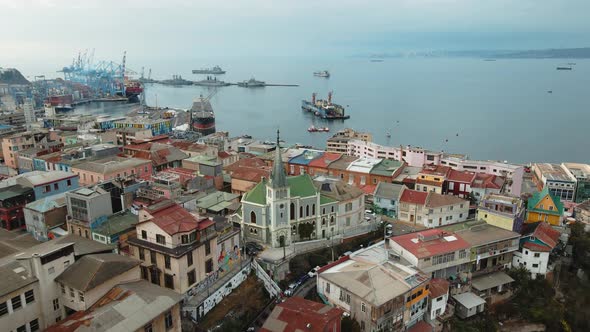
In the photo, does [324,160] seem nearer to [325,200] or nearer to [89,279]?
[325,200]

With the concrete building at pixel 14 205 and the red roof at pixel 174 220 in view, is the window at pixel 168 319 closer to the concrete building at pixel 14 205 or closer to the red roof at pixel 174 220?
the red roof at pixel 174 220

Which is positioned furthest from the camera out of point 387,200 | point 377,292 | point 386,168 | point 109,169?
point 386,168

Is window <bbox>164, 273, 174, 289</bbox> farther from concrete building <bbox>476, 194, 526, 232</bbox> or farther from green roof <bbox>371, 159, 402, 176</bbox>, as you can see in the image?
green roof <bbox>371, 159, 402, 176</bbox>

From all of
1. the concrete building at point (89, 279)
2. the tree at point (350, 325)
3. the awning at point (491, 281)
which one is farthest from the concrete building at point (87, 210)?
the awning at point (491, 281)

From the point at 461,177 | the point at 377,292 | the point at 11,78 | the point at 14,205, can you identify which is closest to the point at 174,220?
the point at 377,292

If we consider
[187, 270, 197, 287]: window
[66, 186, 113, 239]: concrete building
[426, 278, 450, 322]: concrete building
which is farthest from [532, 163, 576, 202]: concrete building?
[66, 186, 113, 239]: concrete building

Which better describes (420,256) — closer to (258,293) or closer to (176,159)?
(258,293)

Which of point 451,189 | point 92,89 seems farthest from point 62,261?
point 92,89
